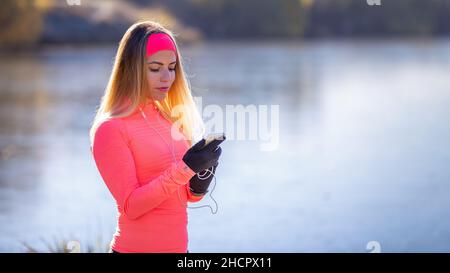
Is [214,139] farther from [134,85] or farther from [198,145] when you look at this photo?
[134,85]

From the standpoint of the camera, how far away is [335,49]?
101 ft

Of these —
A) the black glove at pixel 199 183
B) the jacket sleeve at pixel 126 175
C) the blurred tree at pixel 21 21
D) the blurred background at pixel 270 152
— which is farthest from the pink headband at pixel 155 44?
the blurred tree at pixel 21 21

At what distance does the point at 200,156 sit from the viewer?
7.66 feet

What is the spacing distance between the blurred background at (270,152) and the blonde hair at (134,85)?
714 millimetres

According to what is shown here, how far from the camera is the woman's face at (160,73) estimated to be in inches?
96.9

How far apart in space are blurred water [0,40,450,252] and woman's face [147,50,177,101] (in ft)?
10.8

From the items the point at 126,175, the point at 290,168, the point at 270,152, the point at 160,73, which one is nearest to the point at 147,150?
the point at 126,175

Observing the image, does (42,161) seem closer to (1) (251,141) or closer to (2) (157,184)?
(1) (251,141)

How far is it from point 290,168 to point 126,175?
7.01 metres

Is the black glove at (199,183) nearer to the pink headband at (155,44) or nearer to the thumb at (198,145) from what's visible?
the thumb at (198,145)

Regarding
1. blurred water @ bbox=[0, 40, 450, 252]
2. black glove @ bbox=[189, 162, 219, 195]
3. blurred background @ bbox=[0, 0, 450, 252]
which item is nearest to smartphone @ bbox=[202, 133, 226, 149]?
black glove @ bbox=[189, 162, 219, 195]

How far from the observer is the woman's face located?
246cm

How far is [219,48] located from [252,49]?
163 centimetres
